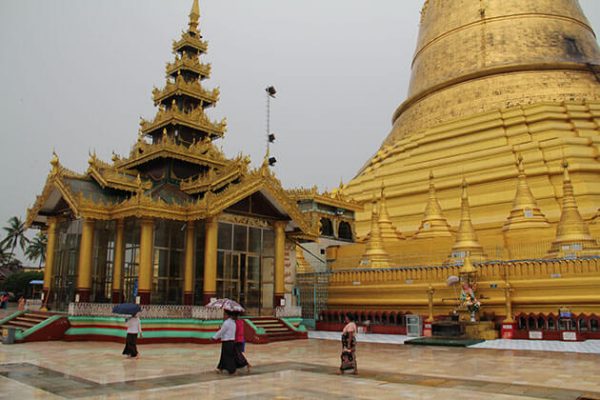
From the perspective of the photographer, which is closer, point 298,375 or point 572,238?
point 298,375

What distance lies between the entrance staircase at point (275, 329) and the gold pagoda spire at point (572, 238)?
917 centimetres

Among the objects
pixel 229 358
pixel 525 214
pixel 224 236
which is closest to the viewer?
pixel 229 358

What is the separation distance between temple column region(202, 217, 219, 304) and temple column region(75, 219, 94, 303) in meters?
3.72

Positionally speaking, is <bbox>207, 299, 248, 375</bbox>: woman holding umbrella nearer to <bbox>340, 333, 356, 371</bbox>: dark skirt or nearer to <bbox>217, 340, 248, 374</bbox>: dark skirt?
<bbox>217, 340, 248, 374</bbox>: dark skirt

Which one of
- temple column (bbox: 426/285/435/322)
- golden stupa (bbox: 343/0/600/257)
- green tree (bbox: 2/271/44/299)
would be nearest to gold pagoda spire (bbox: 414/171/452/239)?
golden stupa (bbox: 343/0/600/257)

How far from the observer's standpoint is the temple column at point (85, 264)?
1773cm

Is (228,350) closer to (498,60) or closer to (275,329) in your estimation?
(275,329)

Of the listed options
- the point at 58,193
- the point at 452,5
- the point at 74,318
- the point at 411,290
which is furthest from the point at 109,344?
the point at 452,5

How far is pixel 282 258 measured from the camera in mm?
19625

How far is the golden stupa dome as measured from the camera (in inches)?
1230

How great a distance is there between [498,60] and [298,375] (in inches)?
1103

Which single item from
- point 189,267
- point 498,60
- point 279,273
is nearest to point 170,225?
point 189,267

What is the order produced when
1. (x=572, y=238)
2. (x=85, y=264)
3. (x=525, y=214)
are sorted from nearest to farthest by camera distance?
(x=85, y=264) → (x=572, y=238) → (x=525, y=214)

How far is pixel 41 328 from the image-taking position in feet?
52.8
